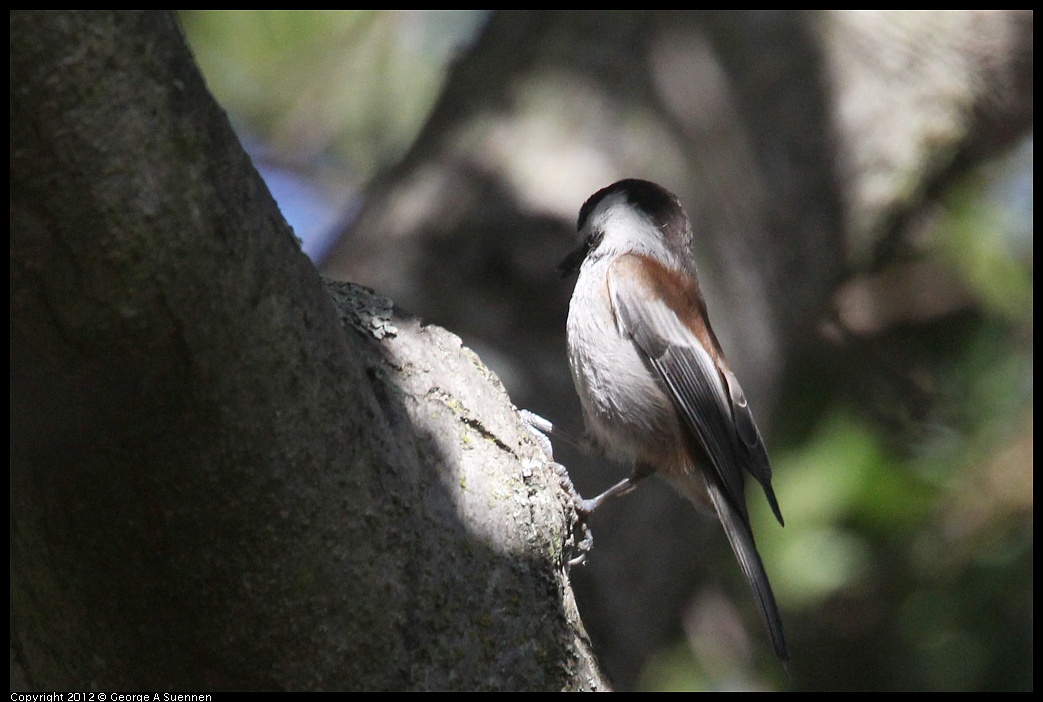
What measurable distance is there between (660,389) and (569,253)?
831mm

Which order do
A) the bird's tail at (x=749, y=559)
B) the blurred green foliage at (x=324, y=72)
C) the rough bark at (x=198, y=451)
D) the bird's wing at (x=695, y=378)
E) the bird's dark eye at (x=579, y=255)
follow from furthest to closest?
the blurred green foliage at (x=324, y=72), the bird's dark eye at (x=579, y=255), the bird's wing at (x=695, y=378), the bird's tail at (x=749, y=559), the rough bark at (x=198, y=451)

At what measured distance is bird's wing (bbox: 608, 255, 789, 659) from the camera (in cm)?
343

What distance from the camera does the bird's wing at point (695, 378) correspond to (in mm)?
3432

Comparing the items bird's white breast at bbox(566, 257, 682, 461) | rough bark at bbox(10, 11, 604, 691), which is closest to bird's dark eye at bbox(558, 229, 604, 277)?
bird's white breast at bbox(566, 257, 682, 461)

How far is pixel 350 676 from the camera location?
6.62 feet

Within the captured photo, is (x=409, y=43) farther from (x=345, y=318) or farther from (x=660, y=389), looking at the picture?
(x=345, y=318)

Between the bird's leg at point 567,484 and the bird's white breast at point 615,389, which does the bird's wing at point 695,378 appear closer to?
the bird's white breast at point 615,389

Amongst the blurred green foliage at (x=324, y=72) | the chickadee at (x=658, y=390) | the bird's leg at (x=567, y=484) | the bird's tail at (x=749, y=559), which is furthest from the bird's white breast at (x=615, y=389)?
the blurred green foliage at (x=324, y=72)

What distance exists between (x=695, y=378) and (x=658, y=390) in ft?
0.49

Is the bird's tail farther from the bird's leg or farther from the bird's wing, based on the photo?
the bird's leg

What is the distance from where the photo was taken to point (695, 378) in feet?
11.8

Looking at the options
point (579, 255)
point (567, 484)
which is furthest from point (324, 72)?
point (567, 484)

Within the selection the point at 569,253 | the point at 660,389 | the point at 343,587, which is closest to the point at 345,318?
the point at 343,587

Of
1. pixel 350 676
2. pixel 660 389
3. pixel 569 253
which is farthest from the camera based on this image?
pixel 569 253
